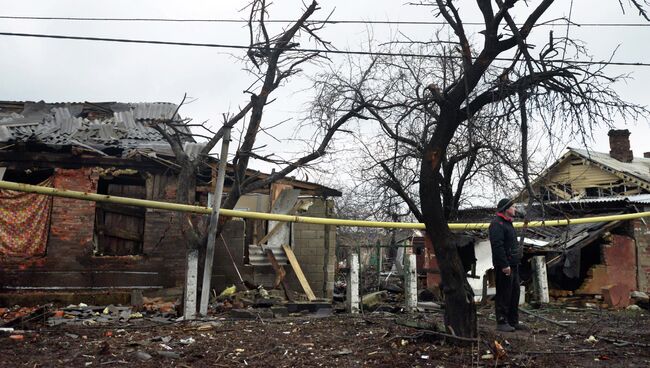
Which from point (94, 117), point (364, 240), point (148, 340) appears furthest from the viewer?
point (364, 240)

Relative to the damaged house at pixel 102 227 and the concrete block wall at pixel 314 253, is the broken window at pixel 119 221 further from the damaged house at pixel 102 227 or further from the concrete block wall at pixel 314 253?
the concrete block wall at pixel 314 253

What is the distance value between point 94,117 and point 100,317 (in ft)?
33.5

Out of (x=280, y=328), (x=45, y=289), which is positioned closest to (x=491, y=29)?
(x=280, y=328)

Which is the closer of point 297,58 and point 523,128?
point 523,128

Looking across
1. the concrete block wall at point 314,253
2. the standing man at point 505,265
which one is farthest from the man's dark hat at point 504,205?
the concrete block wall at point 314,253

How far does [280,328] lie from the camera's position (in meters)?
7.11

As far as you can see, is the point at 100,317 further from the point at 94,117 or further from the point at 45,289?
the point at 94,117

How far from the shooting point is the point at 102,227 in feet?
39.5

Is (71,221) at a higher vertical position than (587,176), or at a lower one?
lower

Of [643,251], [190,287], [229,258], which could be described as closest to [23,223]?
[229,258]

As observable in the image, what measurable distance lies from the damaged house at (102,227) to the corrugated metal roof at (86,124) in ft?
0.19

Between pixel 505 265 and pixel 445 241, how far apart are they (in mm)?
1556

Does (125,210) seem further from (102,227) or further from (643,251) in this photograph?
(643,251)

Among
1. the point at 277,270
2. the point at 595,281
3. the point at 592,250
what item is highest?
the point at 592,250
